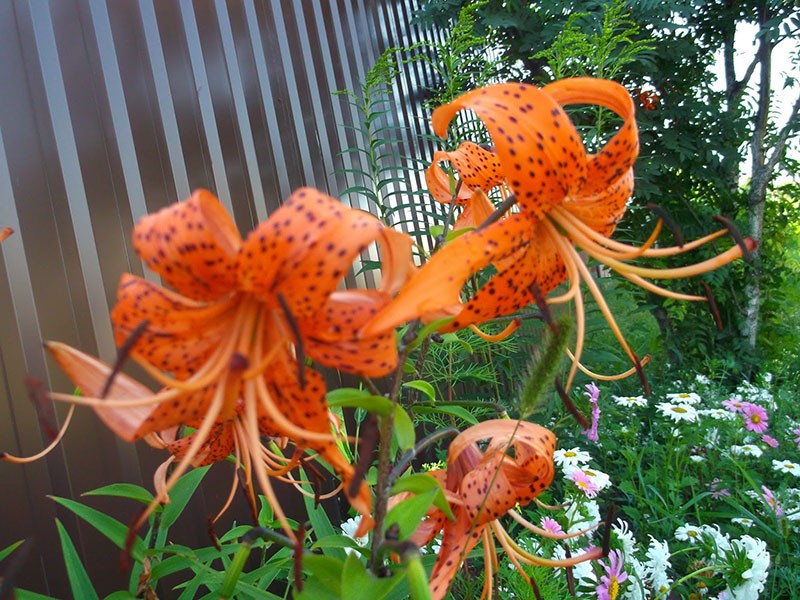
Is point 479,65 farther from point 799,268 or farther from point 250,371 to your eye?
point 250,371

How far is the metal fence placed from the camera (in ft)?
3.31

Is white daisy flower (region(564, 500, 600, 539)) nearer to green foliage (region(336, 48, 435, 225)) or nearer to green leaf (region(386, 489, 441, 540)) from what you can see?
green leaf (region(386, 489, 441, 540))

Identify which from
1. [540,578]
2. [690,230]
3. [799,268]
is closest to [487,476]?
[540,578]

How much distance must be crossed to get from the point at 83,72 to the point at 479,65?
2683 millimetres

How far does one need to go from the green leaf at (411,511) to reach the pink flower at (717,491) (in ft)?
4.48

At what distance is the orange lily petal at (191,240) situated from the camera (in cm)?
36

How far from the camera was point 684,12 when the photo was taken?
105 inches

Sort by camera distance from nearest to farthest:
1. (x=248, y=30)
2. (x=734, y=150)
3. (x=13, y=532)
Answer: (x=13, y=532), (x=248, y=30), (x=734, y=150)

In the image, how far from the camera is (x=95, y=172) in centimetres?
120

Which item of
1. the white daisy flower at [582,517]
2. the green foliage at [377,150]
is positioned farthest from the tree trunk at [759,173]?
the white daisy flower at [582,517]

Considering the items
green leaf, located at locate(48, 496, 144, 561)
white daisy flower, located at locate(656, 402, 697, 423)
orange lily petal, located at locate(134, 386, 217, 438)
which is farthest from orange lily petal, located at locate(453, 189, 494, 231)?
white daisy flower, located at locate(656, 402, 697, 423)

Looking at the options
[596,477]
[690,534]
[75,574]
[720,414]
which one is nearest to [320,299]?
[75,574]

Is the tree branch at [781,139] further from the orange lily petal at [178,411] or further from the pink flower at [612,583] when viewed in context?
the orange lily petal at [178,411]

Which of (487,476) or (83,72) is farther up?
(83,72)
